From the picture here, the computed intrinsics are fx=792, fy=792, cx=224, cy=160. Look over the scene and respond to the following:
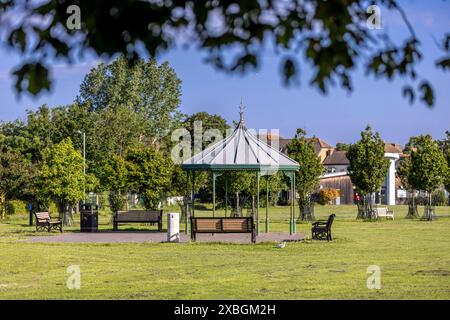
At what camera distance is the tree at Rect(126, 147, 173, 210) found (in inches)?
1619

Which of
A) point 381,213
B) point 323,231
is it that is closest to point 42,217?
point 323,231

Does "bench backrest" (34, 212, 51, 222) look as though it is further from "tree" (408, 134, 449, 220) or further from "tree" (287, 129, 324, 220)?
"tree" (408, 134, 449, 220)

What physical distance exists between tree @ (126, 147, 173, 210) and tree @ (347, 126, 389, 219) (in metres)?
11.1

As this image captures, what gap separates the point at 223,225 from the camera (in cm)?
2516

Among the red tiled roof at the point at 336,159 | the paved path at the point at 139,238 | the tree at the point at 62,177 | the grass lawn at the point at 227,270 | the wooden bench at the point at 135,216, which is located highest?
the red tiled roof at the point at 336,159

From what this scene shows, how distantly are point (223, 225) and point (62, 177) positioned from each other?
12.3 meters

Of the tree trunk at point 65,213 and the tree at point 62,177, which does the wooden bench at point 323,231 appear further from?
the tree trunk at point 65,213

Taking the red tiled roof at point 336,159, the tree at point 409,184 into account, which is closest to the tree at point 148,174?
the tree at point 409,184

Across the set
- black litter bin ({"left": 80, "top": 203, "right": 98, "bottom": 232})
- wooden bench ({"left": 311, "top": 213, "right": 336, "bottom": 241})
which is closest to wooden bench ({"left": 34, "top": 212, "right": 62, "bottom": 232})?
black litter bin ({"left": 80, "top": 203, "right": 98, "bottom": 232})

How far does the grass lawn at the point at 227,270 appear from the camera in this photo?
1305 centimetres

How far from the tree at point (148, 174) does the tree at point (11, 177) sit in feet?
22.2

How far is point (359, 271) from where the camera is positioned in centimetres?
1652
